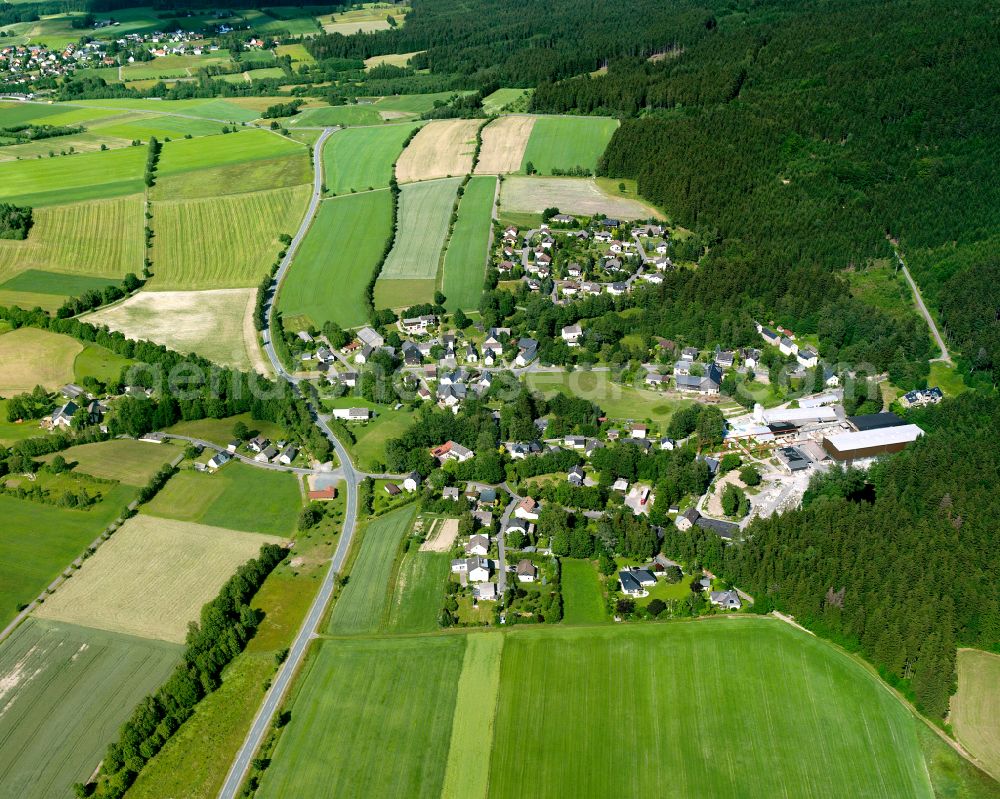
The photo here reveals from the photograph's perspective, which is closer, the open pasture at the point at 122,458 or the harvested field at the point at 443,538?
the harvested field at the point at 443,538

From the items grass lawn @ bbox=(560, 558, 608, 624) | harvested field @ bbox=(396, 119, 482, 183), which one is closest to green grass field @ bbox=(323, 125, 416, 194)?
harvested field @ bbox=(396, 119, 482, 183)

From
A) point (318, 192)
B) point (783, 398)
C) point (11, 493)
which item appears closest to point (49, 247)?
point (318, 192)

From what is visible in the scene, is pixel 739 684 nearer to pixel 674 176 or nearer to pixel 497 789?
pixel 497 789

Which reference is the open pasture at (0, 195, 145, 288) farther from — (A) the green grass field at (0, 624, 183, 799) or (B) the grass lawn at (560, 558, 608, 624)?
(B) the grass lawn at (560, 558, 608, 624)

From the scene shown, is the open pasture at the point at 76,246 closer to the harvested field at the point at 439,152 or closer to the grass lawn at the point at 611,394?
the harvested field at the point at 439,152

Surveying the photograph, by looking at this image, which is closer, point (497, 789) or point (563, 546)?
point (497, 789)

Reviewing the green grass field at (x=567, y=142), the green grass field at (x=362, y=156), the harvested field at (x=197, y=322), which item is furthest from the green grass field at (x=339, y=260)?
the green grass field at (x=567, y=142)
